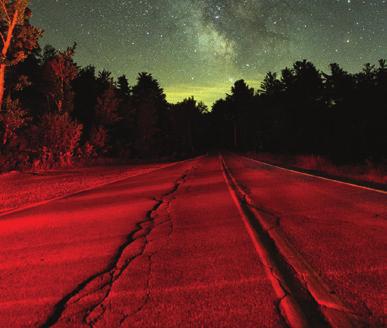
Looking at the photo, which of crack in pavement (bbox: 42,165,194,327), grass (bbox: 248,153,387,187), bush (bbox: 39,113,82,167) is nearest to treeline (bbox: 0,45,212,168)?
bush (bbox: 39,113,82,167)

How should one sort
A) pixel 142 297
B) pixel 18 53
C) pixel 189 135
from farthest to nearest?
1. pixel 189 135
2. pixel 18 53
3. pixel 142 297

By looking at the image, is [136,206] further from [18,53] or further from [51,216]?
[18,53]

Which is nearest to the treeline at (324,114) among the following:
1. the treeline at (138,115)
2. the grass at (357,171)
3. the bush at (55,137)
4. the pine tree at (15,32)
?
the treeline at (138,115)

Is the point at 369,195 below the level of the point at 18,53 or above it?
below

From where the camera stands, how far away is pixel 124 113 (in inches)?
2159

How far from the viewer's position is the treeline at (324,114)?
50.9m

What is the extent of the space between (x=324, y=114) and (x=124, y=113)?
32.7m

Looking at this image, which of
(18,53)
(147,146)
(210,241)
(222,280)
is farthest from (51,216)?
(147,146)

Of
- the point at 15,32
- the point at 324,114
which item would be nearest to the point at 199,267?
the point at 15,32

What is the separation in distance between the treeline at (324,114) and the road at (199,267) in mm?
35054

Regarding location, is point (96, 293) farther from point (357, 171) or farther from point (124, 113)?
point (124, 113)

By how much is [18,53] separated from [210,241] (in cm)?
2047

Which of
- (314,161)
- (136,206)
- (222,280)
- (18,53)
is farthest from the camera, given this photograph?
(314,161)

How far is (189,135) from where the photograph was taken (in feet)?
364
